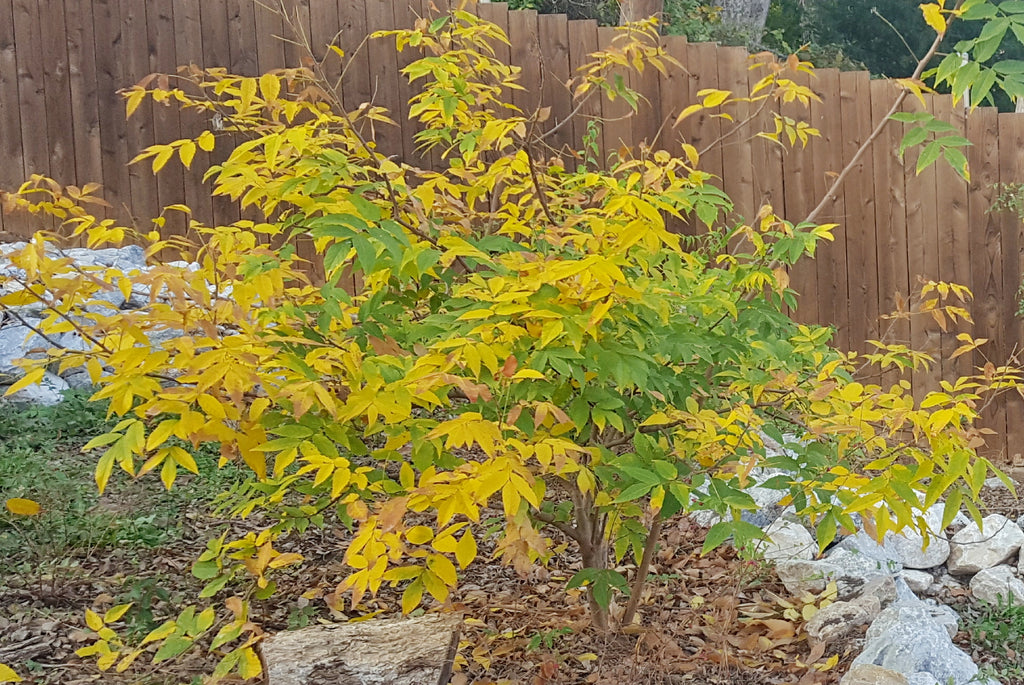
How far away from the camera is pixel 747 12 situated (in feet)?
35.1

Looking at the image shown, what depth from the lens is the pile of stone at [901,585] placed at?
103 inches

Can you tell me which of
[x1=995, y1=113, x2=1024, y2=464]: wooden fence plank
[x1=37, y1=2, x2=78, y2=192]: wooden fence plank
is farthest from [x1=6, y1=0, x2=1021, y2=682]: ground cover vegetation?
[x1=995, y1=113, x2=1024, y2=464]: wooden fence plank

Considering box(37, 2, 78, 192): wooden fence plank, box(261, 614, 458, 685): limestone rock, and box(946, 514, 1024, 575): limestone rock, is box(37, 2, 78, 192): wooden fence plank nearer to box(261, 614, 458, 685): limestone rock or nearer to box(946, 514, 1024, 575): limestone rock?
box(261, 614, 458, 685): limestone rock

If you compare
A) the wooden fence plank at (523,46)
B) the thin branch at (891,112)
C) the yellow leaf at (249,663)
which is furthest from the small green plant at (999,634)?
the wooden fence plank at (523,46)

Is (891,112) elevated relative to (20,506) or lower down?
elevated

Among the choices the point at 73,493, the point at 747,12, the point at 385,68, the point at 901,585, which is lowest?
the point at 901,585

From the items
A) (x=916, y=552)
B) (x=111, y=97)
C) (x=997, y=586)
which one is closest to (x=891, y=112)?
(x=997, y=586)

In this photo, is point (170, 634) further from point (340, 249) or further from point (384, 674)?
point (340, 249)

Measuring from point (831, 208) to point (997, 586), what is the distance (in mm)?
2638

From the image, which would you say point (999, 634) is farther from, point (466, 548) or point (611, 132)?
point (611, 132)

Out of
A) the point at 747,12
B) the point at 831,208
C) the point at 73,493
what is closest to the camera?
the point at 73,493

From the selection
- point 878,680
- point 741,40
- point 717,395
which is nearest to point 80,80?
point 717,395

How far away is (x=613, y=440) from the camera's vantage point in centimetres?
263

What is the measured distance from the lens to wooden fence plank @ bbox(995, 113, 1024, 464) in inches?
227
